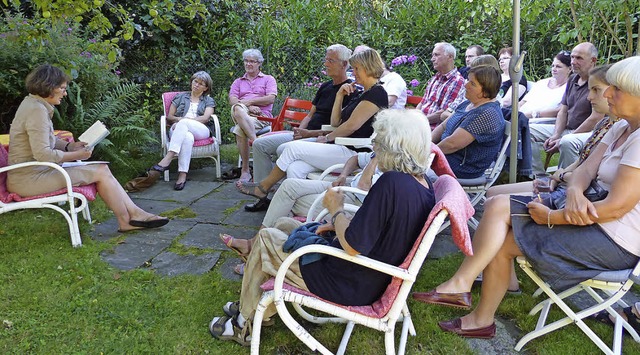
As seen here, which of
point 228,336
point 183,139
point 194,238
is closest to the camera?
point 228,336

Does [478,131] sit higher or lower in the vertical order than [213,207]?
higher

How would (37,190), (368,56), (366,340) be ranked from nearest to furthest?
(366,340)
(37,190)
(368,56)

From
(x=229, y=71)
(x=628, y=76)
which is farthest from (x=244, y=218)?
(x=229, y=71)

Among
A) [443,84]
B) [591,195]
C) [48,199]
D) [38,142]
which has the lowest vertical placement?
[48,199]

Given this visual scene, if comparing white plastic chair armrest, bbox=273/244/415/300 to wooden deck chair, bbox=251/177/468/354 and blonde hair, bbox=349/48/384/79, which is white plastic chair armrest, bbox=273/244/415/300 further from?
blonde hair, bbox=349/48/384/79

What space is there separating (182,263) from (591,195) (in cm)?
217

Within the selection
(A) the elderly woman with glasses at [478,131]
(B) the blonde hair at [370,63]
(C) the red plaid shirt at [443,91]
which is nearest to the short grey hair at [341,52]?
(B) the blonde hair at [370,63]

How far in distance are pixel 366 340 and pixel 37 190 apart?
2.31 metres

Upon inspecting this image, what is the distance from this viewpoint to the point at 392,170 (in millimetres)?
1722

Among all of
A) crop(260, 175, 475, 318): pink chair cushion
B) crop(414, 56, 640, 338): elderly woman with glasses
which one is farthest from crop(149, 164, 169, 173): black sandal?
crop(414, 56, 640, 338): elderly woman with glasses

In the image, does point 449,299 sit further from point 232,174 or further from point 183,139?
point 183,139

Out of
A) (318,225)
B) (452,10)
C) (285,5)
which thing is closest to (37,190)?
(318,225)

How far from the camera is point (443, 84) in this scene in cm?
439

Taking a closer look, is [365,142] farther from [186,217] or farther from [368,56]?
[186,217]
